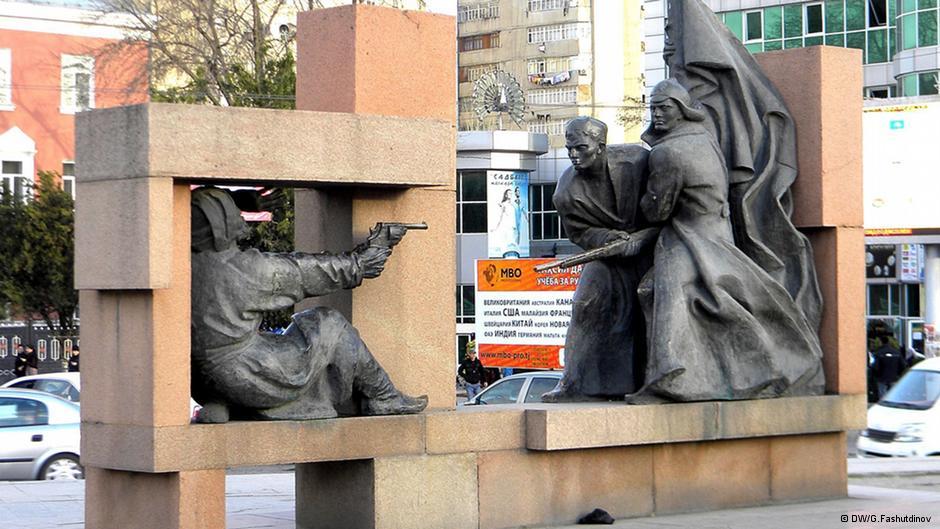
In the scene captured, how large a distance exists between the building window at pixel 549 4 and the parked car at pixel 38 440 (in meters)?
68.8

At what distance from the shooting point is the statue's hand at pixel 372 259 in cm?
1048

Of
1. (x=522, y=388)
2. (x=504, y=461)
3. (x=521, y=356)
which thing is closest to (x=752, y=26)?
(x=521, y=356)

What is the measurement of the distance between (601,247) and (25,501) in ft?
15.3

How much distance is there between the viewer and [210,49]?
38156mm

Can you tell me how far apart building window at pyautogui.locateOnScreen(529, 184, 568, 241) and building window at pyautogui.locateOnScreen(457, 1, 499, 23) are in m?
27.6

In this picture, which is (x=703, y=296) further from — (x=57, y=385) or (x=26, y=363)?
(x=26, y=363)

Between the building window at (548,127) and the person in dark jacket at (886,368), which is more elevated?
the building window at (548,127)

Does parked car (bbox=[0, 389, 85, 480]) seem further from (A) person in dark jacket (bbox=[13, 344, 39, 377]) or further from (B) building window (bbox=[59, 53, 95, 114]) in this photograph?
(B) building window (bbox=[59, 53, 95, 114])

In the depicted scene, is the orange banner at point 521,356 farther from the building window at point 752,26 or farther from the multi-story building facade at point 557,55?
the multi-story building facade at point 557,55

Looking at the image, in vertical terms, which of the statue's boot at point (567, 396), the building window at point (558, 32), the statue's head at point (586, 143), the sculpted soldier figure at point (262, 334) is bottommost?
the statue's boot at point (567, 396)

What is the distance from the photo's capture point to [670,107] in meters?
12.3

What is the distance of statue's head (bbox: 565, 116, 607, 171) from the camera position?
40.4 feet

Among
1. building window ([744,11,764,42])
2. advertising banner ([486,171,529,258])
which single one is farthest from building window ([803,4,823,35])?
advertising banner ([486,171,529,258])

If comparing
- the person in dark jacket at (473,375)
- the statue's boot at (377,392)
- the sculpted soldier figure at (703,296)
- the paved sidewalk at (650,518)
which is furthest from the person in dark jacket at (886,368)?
the statue's boot at (377,392)
